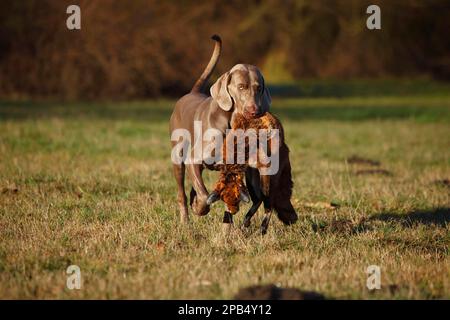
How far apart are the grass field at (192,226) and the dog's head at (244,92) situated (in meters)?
1.08

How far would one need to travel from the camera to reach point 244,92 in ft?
20.9

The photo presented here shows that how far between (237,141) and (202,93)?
1.75m

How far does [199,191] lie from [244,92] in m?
0.99

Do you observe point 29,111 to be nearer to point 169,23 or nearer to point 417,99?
point 169,23

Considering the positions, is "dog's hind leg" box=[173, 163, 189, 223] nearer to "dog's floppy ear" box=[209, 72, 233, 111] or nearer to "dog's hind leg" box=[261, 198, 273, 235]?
"dog's hind leg" box=[261, 198, 273, 235]

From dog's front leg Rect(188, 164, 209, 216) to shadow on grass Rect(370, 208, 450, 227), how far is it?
1963 mm

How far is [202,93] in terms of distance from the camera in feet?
26.3

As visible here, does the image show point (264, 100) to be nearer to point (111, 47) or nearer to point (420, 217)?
point (420, 217)

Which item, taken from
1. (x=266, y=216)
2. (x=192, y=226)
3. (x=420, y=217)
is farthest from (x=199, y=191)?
(x=420, y=217)

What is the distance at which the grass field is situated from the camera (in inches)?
200
